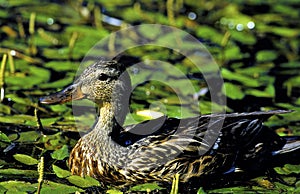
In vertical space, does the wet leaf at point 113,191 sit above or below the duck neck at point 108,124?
below

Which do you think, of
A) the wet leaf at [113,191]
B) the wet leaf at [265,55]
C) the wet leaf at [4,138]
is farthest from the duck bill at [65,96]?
the wet leaf at [265,55]

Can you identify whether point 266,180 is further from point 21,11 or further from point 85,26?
point 21,11

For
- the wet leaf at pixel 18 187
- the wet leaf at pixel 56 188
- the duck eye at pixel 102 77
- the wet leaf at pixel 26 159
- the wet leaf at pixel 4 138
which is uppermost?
the duck eye at pixel 102 77

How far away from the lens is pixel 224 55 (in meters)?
9.50

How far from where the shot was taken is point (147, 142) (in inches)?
244

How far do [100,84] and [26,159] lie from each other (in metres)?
0.94

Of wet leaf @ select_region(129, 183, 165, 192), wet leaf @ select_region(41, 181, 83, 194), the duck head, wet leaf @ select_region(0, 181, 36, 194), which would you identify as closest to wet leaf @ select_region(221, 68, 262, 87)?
the duck head

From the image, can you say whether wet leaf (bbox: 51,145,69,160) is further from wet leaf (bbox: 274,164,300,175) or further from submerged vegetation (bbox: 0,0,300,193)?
wet leaf (bbox: 274,164,300,175)

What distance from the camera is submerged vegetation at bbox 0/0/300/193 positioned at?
247 inches

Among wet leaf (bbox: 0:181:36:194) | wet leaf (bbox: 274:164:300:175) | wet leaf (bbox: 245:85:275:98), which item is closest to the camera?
wet leaf (bbox: 0:181:36:194)

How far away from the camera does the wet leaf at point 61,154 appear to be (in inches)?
252

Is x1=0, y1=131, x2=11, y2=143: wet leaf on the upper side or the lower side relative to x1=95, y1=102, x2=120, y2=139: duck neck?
lower

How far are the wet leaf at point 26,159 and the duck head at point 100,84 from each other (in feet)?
1.85

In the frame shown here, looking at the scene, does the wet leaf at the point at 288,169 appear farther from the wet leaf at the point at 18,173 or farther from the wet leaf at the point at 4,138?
the wet leaf at the point at 4,138
